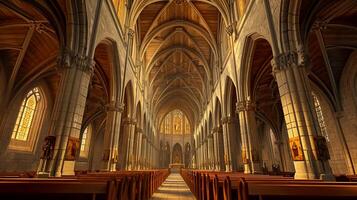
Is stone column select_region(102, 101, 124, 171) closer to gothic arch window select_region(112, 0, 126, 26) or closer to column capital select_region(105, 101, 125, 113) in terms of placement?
column capital select_region(105, 101, 125, 113)

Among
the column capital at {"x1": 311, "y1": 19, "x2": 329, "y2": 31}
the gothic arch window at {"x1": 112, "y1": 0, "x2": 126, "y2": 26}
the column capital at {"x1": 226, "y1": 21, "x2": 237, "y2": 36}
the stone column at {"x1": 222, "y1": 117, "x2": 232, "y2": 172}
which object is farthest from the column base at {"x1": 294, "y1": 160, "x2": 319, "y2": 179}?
the gothic arch window at {"x1": 112, "y1": 0, "x2": 126, "y2": 26}

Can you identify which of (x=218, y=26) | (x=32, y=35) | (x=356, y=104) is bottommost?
(x=356, y=104)

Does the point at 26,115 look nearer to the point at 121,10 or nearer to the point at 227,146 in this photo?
the point at 121,10

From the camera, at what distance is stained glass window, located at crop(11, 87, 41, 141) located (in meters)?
14.3

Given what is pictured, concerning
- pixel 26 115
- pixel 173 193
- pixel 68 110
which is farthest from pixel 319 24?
pixel 26 115

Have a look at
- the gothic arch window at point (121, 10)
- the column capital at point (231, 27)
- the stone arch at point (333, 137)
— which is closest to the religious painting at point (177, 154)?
the stone arch at point (333, 137)

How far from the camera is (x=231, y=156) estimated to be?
13.6m

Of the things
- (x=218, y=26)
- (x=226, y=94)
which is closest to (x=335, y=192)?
(x=226, y=94)

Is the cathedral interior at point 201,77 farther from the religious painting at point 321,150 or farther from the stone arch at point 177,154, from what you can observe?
the stone arch at point 177,154

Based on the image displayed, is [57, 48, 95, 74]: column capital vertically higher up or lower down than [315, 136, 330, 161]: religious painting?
higher up

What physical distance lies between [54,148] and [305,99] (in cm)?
837

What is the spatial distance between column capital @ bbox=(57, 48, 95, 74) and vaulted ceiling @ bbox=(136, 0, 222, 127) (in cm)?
1191

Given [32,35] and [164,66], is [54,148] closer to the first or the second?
[32,35]

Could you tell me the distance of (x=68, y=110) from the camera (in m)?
6.47
